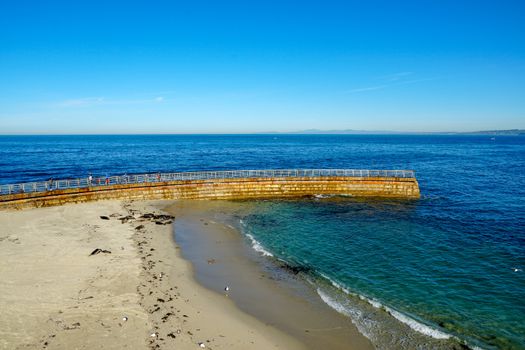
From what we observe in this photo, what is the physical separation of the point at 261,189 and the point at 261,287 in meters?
26.5

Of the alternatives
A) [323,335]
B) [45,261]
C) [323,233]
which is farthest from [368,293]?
[45,261]

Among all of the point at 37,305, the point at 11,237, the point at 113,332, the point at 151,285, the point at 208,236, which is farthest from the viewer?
the point at 208,236

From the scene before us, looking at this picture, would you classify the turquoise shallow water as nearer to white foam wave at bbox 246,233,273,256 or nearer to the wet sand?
white foam wave at bbox 246,233,273,256

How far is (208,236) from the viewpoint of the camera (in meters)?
27.8

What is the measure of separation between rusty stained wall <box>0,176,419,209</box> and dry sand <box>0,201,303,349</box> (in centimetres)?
1370

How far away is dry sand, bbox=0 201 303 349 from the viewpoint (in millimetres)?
12859

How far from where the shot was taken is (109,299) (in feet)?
52.1

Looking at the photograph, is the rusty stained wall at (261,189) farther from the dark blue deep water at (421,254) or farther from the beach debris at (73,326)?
the beach debris at (73,326)

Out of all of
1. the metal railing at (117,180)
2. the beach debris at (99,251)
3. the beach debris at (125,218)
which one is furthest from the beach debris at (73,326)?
the metal railing at (117,180)

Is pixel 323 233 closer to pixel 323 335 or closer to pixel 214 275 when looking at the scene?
pixel 214 275

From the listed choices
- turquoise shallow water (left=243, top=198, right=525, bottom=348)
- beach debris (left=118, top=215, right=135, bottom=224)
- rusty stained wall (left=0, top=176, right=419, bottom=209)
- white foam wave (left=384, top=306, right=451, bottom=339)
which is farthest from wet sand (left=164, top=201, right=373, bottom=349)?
rusty stained wall (left=0, top=176, right=419, bottom=209)

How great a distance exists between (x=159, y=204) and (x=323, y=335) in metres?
29.3

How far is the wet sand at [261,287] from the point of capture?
14.0 meters

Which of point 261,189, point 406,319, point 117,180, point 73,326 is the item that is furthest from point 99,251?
point 261,189
